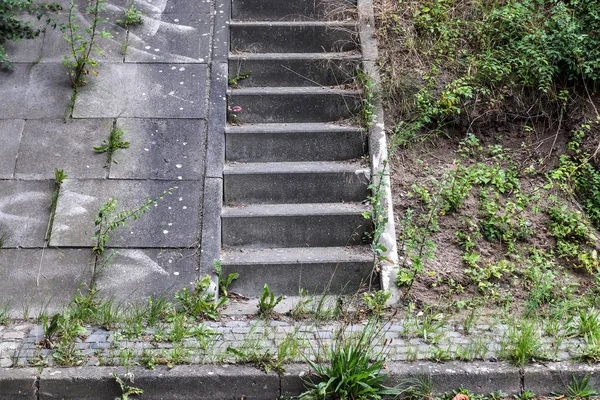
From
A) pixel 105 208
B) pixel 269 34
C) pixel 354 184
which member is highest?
pixel 269 34

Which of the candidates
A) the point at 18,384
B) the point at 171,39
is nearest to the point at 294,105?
the point at 171,39

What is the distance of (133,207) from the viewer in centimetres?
571

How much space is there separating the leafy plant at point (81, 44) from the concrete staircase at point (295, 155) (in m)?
1.28

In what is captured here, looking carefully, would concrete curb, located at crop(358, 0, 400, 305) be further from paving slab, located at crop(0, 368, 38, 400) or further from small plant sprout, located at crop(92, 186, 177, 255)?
paving slab, located at crop(0, 368, 38, 400)

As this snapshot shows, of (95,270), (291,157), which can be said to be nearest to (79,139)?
(95,270)

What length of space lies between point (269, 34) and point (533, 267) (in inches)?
133

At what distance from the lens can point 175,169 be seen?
19.7 ft

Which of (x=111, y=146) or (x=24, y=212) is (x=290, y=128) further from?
(x=24, y=212)

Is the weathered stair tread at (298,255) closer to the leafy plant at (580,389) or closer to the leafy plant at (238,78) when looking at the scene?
the leafy plant at (580,389)

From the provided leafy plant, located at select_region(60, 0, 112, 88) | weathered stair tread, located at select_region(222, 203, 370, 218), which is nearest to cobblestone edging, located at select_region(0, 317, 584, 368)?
weathered stair tread, located at select_region(222, 203, 370, 218)

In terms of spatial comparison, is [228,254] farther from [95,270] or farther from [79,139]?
[79,139]

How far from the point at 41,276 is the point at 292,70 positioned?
300 centimetres

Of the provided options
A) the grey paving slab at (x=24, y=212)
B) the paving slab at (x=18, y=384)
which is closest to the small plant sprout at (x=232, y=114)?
the grey paving slab at (x=24, y=212)

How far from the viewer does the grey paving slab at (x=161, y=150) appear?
5965 millimetres
